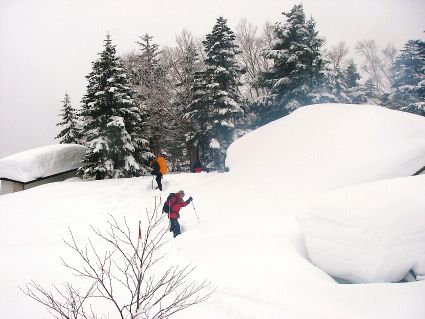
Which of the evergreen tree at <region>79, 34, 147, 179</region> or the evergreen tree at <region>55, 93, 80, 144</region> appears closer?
the evergreen tree at <region>79, 34, 147, 179</region>

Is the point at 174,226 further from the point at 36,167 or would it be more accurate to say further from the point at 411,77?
the point at 411,77

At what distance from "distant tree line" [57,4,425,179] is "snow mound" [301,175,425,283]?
45.2 feet

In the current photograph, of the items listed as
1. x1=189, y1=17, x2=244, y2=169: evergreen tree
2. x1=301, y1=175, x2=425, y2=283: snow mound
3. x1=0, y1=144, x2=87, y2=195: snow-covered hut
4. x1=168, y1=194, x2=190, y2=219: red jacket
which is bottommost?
x1=301, y1=175, x2=425, y2=283: snow mound

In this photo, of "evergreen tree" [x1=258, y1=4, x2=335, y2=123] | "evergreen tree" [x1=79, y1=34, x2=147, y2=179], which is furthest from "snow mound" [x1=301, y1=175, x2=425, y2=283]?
"evergreen tree" [x1=258, y1=4, x2=335, y2=123]

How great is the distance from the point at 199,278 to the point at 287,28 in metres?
18.0

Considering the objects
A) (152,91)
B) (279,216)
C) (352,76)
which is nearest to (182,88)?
(152,91)

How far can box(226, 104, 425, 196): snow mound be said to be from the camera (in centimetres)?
865

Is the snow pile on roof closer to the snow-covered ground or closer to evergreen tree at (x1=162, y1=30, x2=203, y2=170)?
the snow-covered ground

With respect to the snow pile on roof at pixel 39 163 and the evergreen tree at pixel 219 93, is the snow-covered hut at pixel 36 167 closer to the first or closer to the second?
the snow pile on roof at pixel 39 163

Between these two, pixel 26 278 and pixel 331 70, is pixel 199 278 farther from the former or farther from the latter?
pixel 331 70

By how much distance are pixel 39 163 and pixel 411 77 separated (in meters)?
25.6

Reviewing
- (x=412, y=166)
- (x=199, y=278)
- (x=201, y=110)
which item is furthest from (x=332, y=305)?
(x=201, y=110)

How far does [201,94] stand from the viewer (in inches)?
872

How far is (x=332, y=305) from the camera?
465cm
